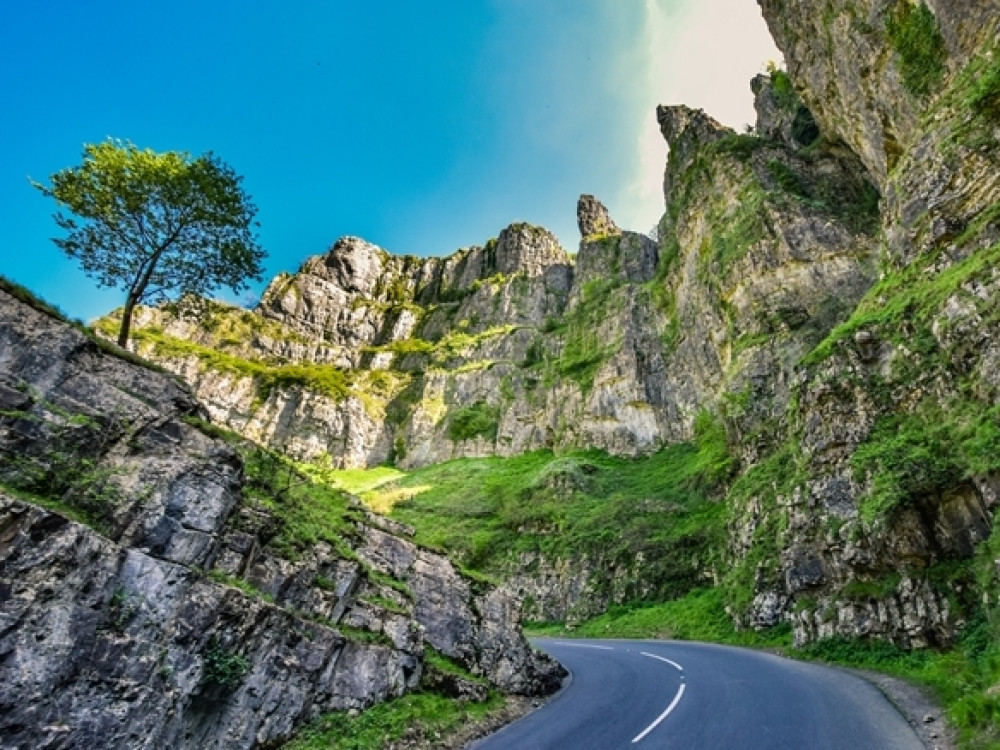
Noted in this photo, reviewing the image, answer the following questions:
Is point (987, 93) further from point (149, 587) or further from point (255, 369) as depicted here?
point (255, 369)

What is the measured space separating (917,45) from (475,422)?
1958 inches

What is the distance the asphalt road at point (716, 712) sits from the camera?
309 inches

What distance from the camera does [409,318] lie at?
87.0m

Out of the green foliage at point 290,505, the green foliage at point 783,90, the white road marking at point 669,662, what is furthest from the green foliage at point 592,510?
the green foliage at point 783,90

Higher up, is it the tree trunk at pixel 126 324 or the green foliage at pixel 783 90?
the green foliage at pixel 783 90

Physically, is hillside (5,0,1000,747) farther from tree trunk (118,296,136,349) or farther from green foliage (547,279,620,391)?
tree trunk (118,296,136,349)

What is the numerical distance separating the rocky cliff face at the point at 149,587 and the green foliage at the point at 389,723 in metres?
0.26

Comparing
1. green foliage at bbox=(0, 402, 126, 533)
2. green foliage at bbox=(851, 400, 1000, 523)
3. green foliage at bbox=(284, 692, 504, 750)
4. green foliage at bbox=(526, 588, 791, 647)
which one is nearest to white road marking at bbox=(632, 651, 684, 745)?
green foliage at bbox=(284, 692, 504, 750)

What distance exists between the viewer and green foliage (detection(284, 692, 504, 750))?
8.55 meters

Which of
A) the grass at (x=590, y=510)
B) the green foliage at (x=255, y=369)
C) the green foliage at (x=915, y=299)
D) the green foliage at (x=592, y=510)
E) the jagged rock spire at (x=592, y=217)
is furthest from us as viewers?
the jagged rock spire at (x=592, y=217)

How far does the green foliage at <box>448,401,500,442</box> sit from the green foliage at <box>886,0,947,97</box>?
47.0 metres

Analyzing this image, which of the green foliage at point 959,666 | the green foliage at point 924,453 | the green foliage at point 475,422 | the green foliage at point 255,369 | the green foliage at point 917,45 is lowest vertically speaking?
the green foliage at point 959,666

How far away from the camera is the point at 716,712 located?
31.1 feet

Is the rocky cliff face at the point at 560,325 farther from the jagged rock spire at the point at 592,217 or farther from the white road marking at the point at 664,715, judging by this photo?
the white road marking at the point at 664,715
